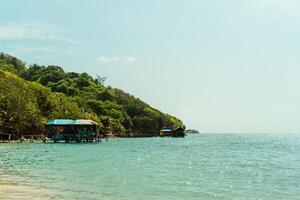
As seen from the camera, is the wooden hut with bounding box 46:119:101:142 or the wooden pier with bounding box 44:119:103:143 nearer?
the wooden hut with bounding box 46:119:101:142

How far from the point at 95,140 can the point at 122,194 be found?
7875 centimetres

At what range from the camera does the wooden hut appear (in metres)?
93.5

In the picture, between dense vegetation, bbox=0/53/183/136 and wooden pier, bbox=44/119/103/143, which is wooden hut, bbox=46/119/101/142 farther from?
dense vegetation, bbox=0/53/183/136

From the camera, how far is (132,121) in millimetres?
197375

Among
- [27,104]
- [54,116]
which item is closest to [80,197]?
[27,104]

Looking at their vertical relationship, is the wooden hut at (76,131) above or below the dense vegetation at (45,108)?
below

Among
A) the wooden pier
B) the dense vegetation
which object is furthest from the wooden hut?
the dense vegetation

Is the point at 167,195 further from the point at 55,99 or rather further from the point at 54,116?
the point at 55,99

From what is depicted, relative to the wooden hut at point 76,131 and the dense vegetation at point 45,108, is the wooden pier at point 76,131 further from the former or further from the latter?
the dense vegetation at point 45,108

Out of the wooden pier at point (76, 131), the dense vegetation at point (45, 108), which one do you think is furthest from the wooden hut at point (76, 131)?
the dense vegetation at point (45, 108)

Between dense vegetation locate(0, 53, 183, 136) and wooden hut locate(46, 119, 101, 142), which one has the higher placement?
dense vegetation locate(0, 53, 183, 136)

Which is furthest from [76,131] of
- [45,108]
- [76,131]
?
[45,108]

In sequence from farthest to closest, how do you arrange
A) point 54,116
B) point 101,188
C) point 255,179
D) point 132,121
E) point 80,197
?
point 132,121 → point 54,116 → point 255,179 → point 101,188 → point 80,197

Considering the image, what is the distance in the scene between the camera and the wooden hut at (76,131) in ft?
307
